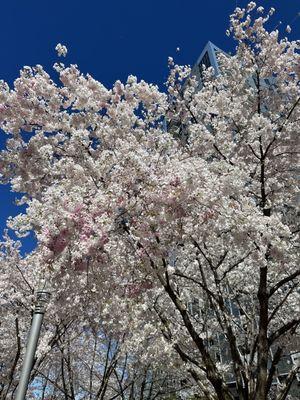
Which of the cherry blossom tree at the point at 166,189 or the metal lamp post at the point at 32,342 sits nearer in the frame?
the metal lamp post at the point at 32,342

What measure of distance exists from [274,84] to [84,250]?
5.73 m

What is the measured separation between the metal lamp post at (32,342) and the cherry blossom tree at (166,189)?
1.11 ft

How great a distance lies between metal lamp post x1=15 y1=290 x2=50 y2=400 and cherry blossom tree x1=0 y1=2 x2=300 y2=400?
339mm

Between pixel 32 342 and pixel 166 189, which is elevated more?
pixel 166 189

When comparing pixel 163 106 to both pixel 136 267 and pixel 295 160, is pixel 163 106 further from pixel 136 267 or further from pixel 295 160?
pixel 136 267

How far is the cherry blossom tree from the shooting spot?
4934mm

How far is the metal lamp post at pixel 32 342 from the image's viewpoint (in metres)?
4.38

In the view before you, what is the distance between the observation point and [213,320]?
468 inches

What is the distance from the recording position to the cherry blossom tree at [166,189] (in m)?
4.93

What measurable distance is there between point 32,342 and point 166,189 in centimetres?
263

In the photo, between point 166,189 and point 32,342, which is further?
point 166,189

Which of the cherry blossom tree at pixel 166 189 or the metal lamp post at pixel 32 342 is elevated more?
the cherry blossom tree at pixel 166 189

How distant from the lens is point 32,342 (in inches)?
179

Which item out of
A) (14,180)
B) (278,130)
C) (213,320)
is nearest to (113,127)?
(14,180)
